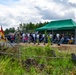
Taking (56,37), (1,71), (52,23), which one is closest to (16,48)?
(1,71)

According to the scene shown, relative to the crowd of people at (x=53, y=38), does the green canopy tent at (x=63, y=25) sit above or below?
above

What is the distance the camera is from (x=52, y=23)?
31109mm

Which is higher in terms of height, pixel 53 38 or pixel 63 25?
pixel 63 25

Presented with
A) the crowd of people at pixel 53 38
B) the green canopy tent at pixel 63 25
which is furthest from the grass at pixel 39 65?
the green canopy tent at pixel 63 25

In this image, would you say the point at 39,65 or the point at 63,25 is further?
the point at 63,25

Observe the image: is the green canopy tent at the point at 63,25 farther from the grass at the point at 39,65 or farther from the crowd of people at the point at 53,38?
the grass at the point at 39,65

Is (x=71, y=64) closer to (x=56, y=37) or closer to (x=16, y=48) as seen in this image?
(x=16, y=48)

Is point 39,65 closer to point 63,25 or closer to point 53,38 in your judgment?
point 53,38

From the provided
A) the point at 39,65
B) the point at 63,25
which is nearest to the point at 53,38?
the point at 63,25

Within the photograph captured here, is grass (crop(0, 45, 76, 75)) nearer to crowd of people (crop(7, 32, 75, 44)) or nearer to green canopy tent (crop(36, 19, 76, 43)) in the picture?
crowd of people (crop(7, 32, 75, 44))

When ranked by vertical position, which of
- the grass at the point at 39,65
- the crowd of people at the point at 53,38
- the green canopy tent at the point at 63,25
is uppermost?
the grass at the point at 39,65

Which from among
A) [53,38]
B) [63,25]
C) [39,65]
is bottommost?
[53,38]

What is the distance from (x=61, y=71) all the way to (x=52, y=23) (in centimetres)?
2176

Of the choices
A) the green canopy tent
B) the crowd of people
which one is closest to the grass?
the crowd of people
